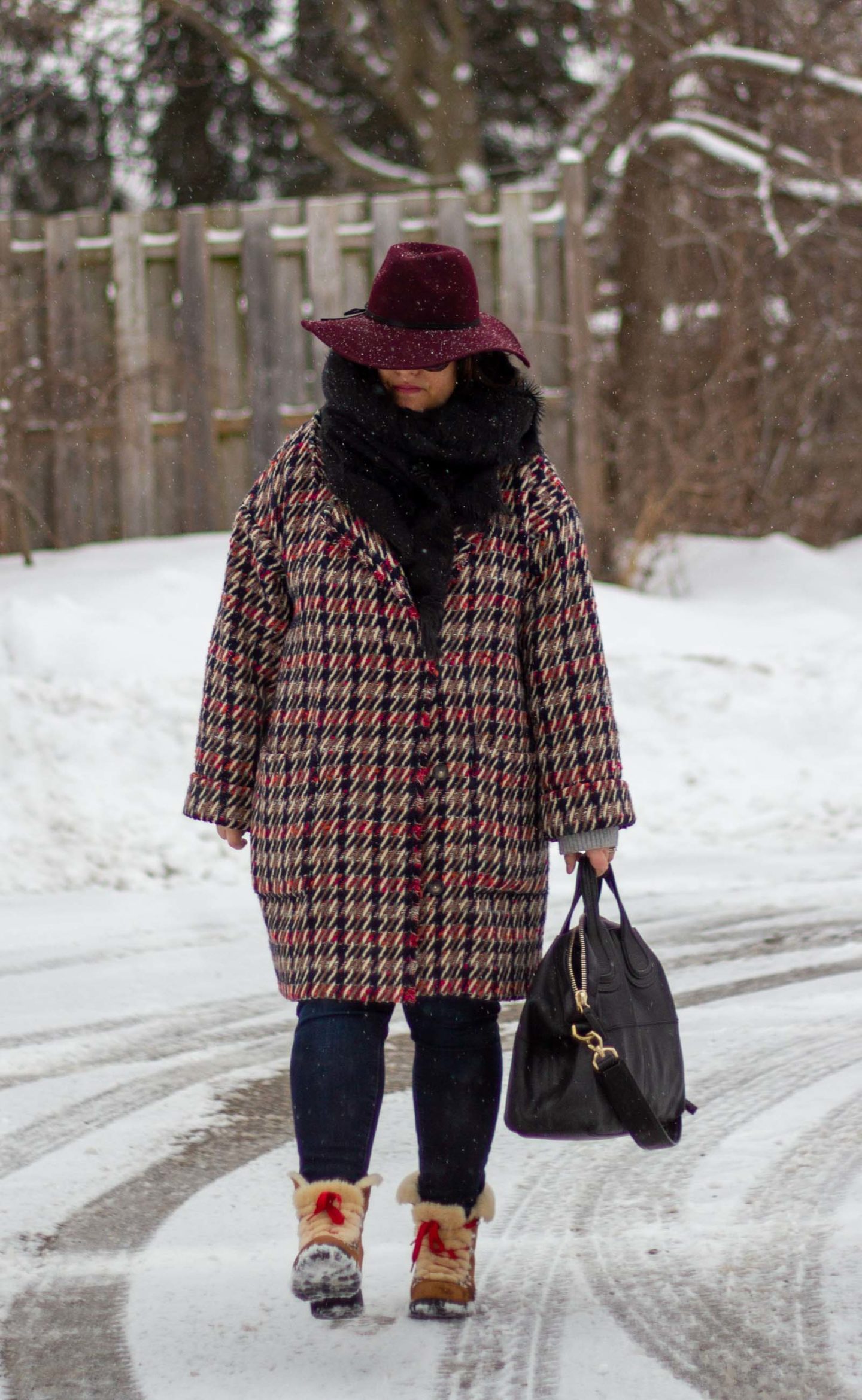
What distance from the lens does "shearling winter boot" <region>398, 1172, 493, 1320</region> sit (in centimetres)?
249

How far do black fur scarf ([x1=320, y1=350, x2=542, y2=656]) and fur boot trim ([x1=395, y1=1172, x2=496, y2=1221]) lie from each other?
0.82 m

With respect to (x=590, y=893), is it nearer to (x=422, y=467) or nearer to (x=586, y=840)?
(x=586, y=840)

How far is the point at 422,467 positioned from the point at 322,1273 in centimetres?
116

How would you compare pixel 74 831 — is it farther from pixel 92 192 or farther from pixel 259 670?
pixel 92 192

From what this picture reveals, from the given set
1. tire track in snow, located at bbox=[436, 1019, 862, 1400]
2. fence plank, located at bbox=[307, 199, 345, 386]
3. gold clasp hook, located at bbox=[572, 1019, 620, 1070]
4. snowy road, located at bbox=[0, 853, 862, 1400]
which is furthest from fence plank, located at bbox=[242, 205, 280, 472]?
gold clasp hook, located at bbox=[572, 1019, 620, 1070]

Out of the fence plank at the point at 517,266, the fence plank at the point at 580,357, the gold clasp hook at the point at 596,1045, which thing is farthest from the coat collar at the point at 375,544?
the fence plank at the point at 517,266

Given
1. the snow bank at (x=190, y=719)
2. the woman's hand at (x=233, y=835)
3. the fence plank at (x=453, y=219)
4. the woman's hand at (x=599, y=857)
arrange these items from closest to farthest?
the woman's hand at (x=599, y=857) < the woman's hand at (x=233, y=835) < the snow bank at (x=190, y=719) < the fence plank at (x=453, y=219)

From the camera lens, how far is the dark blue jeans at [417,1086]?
2.40m

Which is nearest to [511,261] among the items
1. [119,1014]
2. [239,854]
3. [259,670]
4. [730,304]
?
[730,304]

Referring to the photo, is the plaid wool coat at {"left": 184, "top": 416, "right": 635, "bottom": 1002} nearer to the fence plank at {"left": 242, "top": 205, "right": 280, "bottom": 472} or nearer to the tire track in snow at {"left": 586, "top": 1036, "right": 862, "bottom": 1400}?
the tire track in snow at {"left": 586, "top": 1036, "right": 862, "bottom": 1400}

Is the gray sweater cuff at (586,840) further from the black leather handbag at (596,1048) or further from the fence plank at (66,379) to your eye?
the fence plank at (66,379)

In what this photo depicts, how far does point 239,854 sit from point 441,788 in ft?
11.7

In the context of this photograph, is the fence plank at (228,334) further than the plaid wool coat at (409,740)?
Yes

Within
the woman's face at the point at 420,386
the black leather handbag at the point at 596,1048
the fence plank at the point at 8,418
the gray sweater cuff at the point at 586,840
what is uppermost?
the woman's face at the point at 420,386
